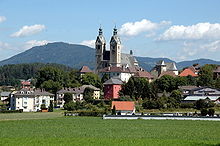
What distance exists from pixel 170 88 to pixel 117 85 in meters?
12.4

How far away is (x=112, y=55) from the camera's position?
14675 cm

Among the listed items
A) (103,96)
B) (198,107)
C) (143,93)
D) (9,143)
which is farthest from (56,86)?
(9,143)

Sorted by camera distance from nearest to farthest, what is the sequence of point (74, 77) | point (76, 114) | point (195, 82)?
point (76, 114), point (195, 82), point (74, 77)

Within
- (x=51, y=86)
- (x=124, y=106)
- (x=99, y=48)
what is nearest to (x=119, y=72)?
(x=99, y=48)

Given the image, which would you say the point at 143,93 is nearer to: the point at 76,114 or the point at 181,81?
the point at 181,81

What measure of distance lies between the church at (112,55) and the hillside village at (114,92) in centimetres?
143

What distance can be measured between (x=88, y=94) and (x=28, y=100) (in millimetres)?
12993

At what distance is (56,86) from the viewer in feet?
373

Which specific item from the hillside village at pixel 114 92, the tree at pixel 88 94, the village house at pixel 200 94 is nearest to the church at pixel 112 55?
the hillside village at pixel 114 92

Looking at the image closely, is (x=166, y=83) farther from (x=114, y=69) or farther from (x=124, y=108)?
(x=124, y=108)

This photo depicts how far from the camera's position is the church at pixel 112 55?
145750 millimetres

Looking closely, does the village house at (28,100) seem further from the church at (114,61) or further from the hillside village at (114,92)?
the church at (114,61)

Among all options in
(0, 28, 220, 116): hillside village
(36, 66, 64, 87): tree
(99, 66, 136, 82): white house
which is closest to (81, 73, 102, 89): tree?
(0, 28, 220, 116): hillside village

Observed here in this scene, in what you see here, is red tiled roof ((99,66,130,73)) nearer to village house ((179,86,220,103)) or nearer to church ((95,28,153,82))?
church ((95,28,153,82))
